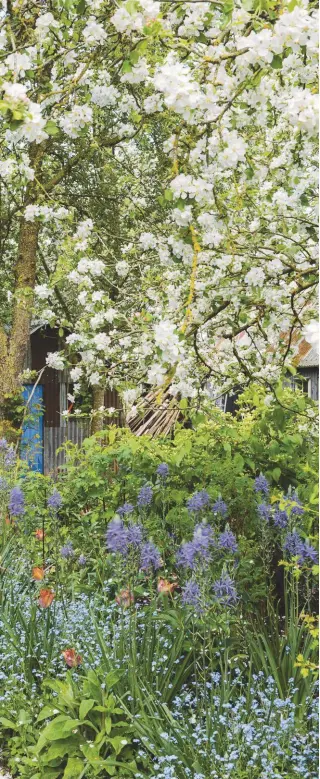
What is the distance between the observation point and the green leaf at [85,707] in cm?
312

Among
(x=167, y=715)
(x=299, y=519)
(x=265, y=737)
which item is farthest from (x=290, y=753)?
(x=299, y=519)

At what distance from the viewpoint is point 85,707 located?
3121mm

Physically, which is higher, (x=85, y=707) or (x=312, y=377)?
(x=312, y=377)

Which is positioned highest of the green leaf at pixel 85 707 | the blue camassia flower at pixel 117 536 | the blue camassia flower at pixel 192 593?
the blue camassia flower at pixel 117 536

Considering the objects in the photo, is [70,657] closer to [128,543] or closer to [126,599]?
[126,599]

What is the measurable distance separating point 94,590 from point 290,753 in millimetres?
1865

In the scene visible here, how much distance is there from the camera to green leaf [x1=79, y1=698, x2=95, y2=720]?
3.12 metres

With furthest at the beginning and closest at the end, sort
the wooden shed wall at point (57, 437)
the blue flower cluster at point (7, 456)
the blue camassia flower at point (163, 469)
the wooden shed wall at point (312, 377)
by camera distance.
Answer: the wooden shed wall at point (57, 437) < the wooden shed wall at point (312, 377) < the blue flower cluster at point (7, 456) < the blue camassia flower at point (163, 469)

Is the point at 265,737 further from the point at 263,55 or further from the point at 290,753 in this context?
the point at 263,55

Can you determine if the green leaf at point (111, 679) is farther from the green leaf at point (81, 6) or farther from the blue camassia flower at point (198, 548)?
the green leaf at point (81, 6)

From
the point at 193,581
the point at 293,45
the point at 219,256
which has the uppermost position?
the point at 293,45

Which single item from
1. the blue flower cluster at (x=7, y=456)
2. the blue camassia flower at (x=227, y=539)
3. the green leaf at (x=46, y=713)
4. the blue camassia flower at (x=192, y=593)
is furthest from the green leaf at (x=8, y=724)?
the blue flower cluster at (x=7, y=456)

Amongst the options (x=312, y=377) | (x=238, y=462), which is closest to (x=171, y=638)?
(x=238, y=462)

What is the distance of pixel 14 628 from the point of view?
4.09 m
